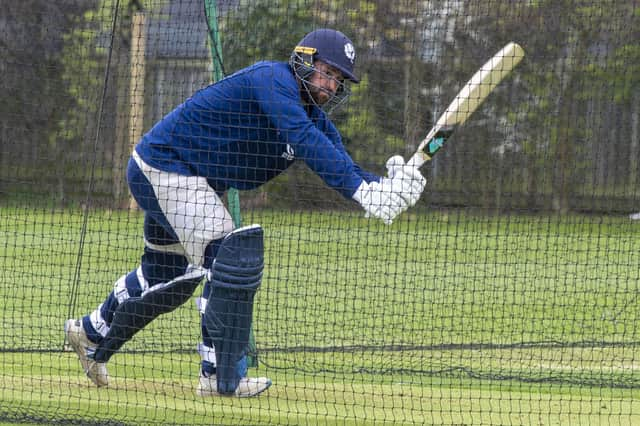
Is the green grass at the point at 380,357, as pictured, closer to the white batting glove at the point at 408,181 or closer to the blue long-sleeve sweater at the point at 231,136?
the blue long-sleeve sweater at the point at 231,136

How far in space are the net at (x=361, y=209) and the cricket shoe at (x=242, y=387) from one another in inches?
2.6

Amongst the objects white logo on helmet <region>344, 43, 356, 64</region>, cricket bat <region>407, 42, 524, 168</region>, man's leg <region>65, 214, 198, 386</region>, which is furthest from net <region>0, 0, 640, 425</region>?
cricket bat <region>407, 42, 524, 168</region>

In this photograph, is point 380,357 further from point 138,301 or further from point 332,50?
point 332,50

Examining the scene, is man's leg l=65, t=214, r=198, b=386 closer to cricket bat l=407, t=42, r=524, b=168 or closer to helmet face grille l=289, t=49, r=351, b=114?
helmet face grille l=289, t=49, r=351, b=114

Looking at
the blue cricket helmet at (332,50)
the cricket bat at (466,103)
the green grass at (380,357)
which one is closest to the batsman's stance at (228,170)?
the blue cricket helmet at (332,50)

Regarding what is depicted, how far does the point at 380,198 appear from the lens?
15.8ft

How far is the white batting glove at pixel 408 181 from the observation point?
192 inches

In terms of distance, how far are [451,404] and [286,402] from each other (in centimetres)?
80

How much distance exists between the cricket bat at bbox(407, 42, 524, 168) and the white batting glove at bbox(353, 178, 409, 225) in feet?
1.05

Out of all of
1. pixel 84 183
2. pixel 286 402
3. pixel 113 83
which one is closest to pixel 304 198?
pixel 84 183

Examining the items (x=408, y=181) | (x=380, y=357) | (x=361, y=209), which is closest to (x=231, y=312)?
(x=408, y=181)

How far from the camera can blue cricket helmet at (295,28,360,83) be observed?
518 centimetres

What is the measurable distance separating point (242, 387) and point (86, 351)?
0.86m

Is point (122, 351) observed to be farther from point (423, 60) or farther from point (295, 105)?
point (423, 60)
